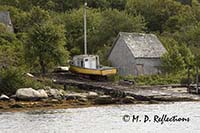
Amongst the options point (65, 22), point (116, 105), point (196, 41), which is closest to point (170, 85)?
point (116, 105)

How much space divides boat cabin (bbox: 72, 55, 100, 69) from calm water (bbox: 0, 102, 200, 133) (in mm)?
16103

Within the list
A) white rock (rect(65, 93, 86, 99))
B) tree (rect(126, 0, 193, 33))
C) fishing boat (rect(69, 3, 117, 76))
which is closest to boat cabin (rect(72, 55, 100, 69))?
fishing boat (rect(69, 3, 117, 76))

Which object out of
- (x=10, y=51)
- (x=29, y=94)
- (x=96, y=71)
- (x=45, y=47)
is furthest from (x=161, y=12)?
(x=29, y=94)

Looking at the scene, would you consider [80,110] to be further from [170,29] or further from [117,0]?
[117,0]

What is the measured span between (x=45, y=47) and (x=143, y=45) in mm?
10457

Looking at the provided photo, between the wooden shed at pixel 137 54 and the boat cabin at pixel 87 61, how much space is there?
3939 millimetres

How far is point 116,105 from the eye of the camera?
45.7 m

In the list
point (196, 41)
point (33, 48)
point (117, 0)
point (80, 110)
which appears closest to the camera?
point (80, 110)

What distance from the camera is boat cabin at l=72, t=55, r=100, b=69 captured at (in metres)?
60.4

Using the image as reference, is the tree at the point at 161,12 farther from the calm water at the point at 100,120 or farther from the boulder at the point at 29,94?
the calm water at the point at 100,120

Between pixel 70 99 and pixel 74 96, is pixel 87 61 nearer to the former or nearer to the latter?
pixel 74 96

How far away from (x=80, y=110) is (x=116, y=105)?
383 cm

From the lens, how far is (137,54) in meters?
62.8

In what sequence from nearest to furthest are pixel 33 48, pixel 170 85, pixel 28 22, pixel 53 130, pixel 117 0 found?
1. pixel 53 130
2. pixel 170 85
3. pixel 33 48
4. pixel 28 22
5. pixel 117 0
